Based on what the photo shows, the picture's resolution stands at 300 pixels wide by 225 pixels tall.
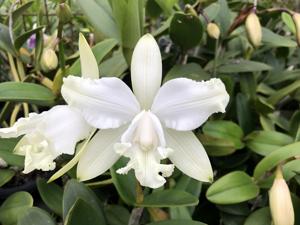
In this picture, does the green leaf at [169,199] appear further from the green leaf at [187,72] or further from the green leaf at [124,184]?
the green leaf at [187,72]

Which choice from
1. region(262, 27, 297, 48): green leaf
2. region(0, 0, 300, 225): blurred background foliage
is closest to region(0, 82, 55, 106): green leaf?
region(0, 0, 300, 225): blurred background foliage

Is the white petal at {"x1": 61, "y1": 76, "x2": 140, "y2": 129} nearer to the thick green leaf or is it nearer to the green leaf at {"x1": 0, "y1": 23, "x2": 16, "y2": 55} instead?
the thick green leaf

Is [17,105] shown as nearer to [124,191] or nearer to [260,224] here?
[124,191]

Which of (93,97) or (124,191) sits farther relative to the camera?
(124,191)

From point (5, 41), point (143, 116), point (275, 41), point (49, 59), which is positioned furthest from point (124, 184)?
point (275, 41)

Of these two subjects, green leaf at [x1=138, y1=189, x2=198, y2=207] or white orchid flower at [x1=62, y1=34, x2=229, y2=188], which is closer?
white orchid flower at [x1=62, y1=34, x2=229, y2=188]

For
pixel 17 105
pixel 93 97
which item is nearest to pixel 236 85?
pixel 17 105
